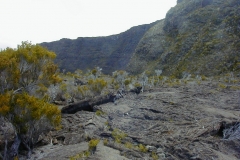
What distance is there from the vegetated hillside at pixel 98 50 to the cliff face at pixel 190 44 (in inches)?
21.6

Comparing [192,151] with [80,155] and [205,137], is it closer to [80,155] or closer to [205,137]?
[205,137]

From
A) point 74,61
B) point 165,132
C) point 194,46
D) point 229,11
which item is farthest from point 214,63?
point 74,61

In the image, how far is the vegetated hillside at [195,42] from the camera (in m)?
54.9

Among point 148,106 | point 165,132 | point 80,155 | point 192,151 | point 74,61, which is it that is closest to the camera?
point 80,155

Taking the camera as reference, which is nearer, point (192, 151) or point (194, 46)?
point (192, 151)

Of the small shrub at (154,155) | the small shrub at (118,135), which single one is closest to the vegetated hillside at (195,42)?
the small shrub at (118,135)

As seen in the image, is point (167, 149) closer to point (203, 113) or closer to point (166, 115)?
point (166, 115)

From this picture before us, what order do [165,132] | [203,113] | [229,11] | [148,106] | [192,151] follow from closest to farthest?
[192,151] < [165,132] < [203,113] < [148,106] < [229,11]

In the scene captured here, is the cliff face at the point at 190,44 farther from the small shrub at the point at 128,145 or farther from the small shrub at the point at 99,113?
the small shrub at the point at 128,145

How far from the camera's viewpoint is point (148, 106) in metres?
21.1

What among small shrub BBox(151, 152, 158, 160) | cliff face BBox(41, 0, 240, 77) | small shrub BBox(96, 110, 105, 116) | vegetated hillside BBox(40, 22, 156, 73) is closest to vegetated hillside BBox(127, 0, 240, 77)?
cliff face BBox(41, 0, 240, 77)

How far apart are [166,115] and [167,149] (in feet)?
20.6

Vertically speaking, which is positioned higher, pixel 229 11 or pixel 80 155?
pixel 229 11

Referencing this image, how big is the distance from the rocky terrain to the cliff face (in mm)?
35526
